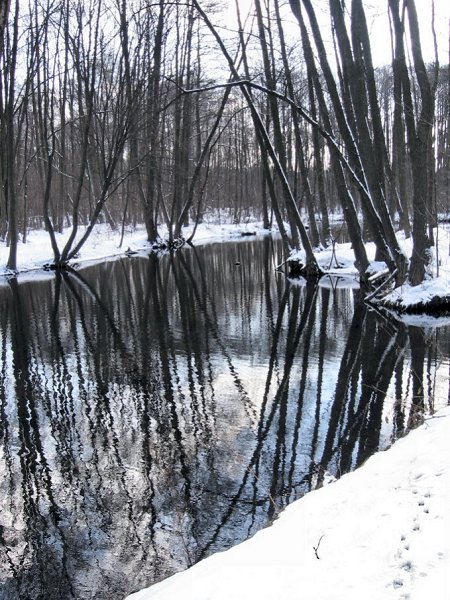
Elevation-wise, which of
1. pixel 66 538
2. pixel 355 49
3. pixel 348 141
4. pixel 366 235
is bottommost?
pixel 66 538

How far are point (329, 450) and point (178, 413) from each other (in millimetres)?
2086

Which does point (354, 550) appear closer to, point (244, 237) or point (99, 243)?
point (99, 243)

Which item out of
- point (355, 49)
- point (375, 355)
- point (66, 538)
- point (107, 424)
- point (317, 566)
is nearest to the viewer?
point (317, 566)

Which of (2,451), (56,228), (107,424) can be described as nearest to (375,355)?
(107,424)

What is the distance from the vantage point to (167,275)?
20.8 metres

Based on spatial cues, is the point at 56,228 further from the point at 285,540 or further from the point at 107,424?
the point at 285,540

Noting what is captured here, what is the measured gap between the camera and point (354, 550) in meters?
2.98

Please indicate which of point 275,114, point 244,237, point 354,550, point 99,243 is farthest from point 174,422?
point 244,237

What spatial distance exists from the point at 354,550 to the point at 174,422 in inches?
153

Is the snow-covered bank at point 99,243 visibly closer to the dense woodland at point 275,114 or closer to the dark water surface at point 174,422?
the dense woodland at point 275,114

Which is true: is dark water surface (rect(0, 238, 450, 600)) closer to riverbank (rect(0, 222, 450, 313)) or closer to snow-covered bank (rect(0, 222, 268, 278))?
riverbank (rect(0, 222, 450, 313))

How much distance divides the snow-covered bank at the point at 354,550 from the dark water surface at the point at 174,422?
758 millimetres

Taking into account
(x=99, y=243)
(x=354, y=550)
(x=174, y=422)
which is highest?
(x=99, y=243)

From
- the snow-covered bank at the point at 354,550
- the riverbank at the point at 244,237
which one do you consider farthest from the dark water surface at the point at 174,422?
the riverbank at the point at 244,237
